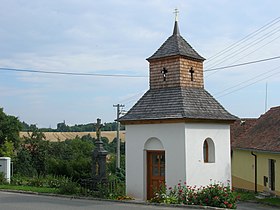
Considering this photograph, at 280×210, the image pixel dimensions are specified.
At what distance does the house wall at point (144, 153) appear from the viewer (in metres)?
17.0

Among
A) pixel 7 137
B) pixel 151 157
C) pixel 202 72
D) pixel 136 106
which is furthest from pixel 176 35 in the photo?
pixel 7 137

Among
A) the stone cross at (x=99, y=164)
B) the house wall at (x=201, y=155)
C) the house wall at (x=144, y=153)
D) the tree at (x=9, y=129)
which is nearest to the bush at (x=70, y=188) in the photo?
the stone cross at (x=99, y=164)

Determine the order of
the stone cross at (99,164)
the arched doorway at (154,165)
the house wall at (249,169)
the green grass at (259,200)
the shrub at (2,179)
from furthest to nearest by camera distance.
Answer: the house wall at (249,169) → the shrub at (2,179) → the green grass at (259,200) → the stone cross at (99,164) → the arched doorway at (154,165)

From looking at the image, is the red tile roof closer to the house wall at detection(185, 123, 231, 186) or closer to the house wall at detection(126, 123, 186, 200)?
the house wall at detection(185, 123, 231, 186)

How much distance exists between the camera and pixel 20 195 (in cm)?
2014

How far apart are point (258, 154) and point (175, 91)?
12.8 meters

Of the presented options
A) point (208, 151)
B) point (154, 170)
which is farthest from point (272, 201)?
point (154, 170)

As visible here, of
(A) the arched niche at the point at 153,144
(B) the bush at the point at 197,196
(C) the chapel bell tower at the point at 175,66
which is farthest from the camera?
(C) the chapel bell tower at the point at 175,66

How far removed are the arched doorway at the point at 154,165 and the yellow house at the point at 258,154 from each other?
9288 millimetres

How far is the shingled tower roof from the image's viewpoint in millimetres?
17656

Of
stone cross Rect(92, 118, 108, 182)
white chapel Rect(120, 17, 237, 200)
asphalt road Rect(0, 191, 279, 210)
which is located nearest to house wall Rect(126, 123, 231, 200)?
white chapel Rect(120, 17, 237, 200)

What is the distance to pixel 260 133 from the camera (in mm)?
30391

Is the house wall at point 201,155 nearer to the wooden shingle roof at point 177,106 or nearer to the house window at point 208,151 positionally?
the house window at point 208,151

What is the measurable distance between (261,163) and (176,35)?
12546 millimetres
